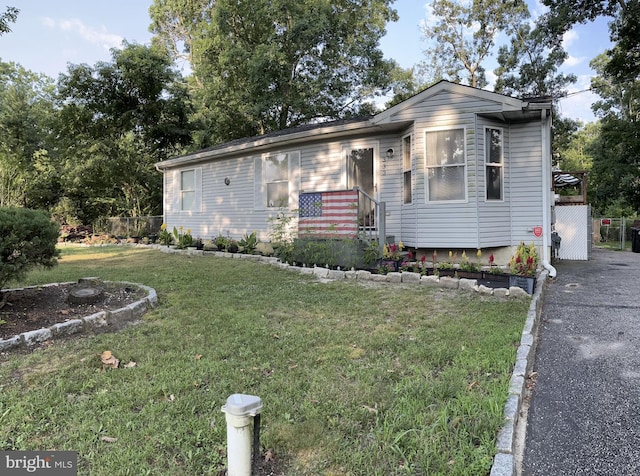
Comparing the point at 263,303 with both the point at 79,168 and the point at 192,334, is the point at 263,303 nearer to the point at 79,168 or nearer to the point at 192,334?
the point at 192,334

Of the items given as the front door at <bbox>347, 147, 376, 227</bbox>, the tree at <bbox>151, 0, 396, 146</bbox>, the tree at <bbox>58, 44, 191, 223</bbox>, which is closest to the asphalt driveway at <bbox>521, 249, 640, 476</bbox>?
the front door at <bbox>347, 147, 376, 227</bbox>

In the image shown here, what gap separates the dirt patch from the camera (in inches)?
146

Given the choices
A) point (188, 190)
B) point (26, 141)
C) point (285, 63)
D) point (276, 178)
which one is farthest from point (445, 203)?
point (26, 141)

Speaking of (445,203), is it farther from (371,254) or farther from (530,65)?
(530,65)

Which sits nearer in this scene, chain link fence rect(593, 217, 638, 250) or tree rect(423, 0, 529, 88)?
chain link fence rect(593, 217, 638, 250)

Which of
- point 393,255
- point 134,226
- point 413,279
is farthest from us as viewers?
point 134,226

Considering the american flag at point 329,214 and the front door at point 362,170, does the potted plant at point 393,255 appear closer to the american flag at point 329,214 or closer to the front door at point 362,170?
the american flag at point 329,214

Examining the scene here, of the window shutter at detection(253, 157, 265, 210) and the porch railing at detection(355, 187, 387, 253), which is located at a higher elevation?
the window shutter at detection(253, 157, 265, 210)

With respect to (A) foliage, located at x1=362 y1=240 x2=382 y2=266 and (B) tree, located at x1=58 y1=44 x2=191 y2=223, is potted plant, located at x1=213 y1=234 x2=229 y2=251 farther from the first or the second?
(B) tree, located at x1=58 y1=44 x2=191 y2=223

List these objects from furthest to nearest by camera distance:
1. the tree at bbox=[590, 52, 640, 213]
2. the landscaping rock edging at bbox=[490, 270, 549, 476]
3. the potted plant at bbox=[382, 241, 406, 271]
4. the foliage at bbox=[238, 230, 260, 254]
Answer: the tree at bbox=[590, 52, 640, 213], the foliage at bbox=[238, 230, 260, 254], the potted plant at bbox=[382, 241, 406, 271], the landscaping rock edging at bbox=[490, 270, 549, 476]

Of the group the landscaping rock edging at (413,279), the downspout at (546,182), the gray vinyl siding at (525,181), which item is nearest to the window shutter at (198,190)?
the landscaping rock edging at (413,279)

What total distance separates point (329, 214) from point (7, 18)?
9.21 meters

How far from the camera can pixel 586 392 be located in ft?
8.89

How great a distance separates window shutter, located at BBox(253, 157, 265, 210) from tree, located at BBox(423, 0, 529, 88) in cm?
1909
